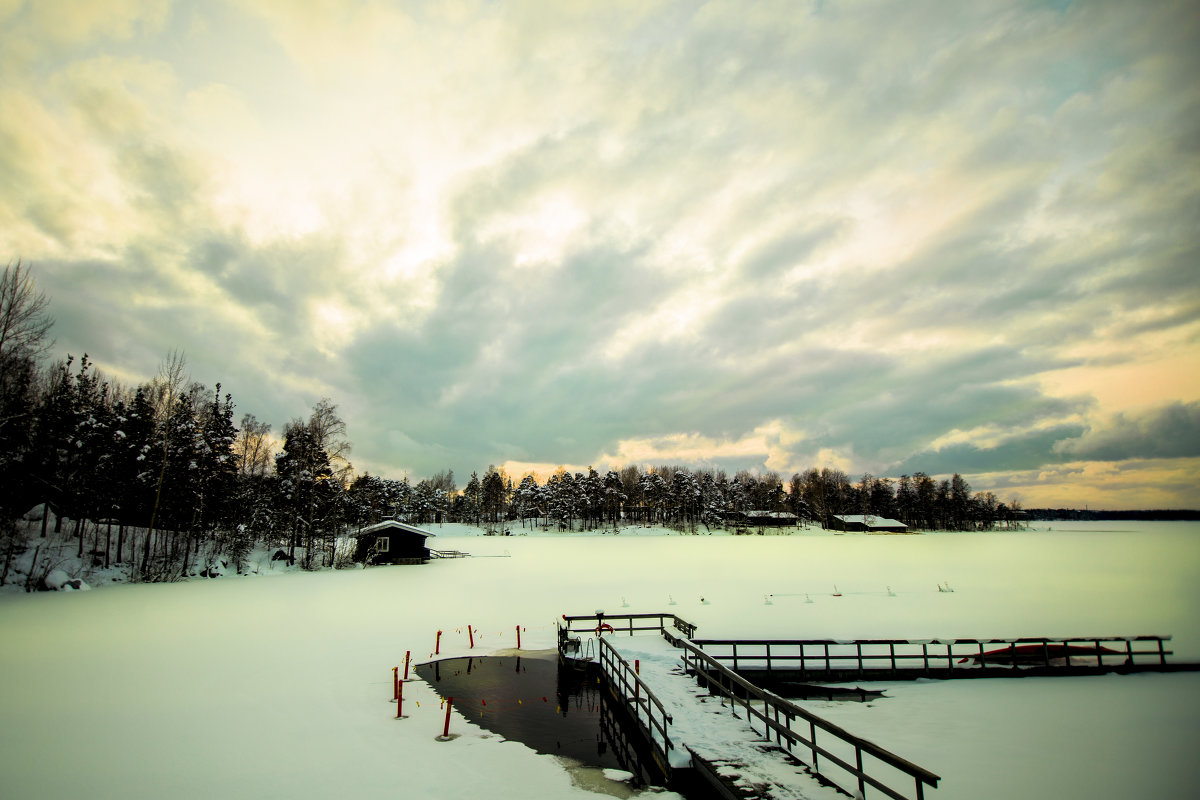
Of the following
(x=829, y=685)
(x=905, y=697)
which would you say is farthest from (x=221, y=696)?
(x=905, y=697)

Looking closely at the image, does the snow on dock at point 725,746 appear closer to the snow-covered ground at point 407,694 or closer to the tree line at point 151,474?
the snow-covered ground at point 407,694

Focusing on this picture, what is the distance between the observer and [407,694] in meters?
15.6

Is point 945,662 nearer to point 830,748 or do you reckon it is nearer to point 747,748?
point 830,748

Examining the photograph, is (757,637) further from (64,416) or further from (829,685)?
(64,416)

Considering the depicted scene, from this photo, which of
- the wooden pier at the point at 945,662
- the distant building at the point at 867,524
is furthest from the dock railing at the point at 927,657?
the distant building at the point at 867,524

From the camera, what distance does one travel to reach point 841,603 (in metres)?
31.4

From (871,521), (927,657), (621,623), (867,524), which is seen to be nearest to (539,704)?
(621,623)

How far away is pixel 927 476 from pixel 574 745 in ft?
560

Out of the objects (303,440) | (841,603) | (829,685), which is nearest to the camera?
(829,685)

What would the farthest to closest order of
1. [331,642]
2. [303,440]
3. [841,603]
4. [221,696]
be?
[303,440], [841,603], [331,642], [221,696]

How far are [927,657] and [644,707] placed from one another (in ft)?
37.3

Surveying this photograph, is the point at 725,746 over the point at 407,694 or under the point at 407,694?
over

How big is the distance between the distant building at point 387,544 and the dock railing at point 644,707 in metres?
44.4

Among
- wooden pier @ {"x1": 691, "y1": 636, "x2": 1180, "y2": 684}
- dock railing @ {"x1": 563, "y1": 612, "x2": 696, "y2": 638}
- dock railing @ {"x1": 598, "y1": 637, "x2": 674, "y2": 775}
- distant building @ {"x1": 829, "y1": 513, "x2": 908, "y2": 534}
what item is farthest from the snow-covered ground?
distant building @ {"x1": 829, "y1": 513, "x2": 908, "y2": 534}
